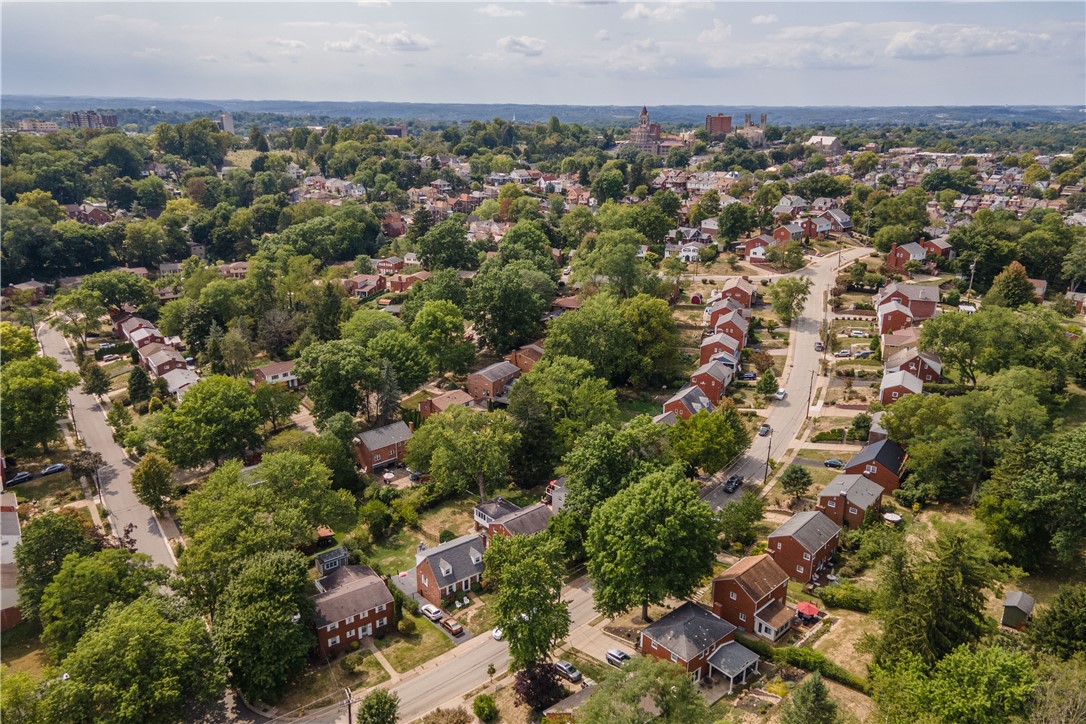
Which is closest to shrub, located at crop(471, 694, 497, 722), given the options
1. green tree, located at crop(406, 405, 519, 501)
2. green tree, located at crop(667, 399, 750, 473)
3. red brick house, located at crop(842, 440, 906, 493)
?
green tree, located at crop(406, 405, 519, 501)

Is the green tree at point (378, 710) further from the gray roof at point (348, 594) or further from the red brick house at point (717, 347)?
the red brick house at point (717, 347)

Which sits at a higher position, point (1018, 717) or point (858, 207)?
point (858, 207)

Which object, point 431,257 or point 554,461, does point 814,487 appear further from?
point 431,257

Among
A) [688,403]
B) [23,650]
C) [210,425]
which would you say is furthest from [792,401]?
[23,650]

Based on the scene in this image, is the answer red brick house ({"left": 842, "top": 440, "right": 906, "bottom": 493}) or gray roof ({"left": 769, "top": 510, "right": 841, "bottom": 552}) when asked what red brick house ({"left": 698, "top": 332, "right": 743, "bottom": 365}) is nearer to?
red brick house ({"left": 842, "top": 440, "right": 906, "bottom": 493})

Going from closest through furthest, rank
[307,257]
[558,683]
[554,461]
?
[558,683], [554,461], [307,257]

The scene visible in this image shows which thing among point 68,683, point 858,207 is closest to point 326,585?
point 68,683
